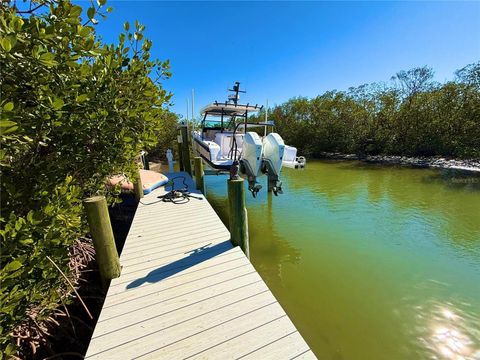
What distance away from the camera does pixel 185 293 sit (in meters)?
2.21

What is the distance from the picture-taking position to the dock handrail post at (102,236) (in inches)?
89.2

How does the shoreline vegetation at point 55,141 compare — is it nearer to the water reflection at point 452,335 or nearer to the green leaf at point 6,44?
the green leaf at point 6,44

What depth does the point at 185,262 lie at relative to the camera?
8.91ft

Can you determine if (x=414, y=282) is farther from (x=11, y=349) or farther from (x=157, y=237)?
(x=11, y=349)

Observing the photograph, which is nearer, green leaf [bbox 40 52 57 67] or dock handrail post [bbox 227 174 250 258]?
green leaf [bbox 40 52 57 67]

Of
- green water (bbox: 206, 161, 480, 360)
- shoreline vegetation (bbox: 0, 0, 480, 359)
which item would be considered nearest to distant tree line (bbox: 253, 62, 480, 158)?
green water (bbox: 206, 161, 480, 360)

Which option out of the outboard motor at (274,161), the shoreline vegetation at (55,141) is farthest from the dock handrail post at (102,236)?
the outboard motor at (274,161)

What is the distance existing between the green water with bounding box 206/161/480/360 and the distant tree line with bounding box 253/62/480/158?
9.34m

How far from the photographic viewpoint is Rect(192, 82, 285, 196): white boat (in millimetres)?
5462

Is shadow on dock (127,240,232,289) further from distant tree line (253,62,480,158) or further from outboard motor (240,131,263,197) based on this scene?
distant tree line (253,62,480,158)

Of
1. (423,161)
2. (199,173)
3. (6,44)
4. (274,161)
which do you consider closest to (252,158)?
(274,161)

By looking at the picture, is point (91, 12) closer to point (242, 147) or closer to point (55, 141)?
point (55, 141)

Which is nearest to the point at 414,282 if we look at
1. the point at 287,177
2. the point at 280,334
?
the point at 280,334

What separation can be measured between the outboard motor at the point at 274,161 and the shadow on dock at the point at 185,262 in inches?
105
